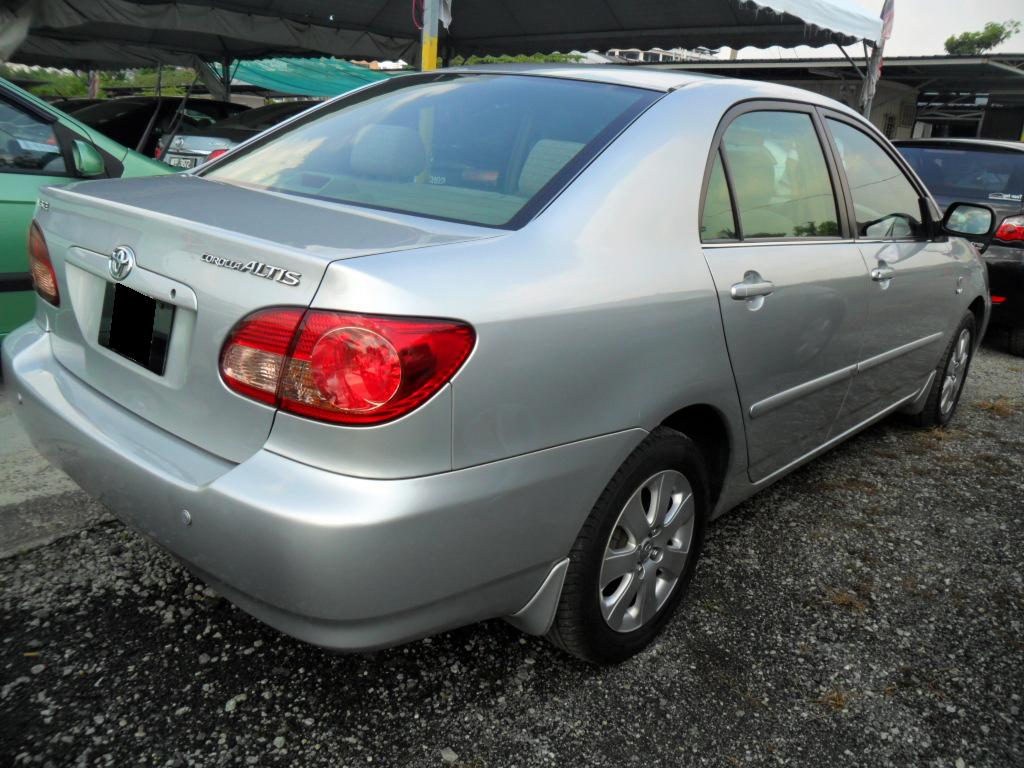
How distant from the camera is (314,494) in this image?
1416 mm

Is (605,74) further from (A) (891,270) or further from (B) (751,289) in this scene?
(A) (891,270)

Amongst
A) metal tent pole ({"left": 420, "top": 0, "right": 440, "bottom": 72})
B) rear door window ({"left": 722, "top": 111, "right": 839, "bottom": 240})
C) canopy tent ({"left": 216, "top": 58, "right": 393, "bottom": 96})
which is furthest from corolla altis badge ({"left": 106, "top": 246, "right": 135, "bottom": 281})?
canopy tent ({"left": 216, "top": 58, "right": 393, "bottom": 96})

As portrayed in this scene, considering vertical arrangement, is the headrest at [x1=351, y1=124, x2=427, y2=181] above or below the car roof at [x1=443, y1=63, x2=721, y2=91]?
below

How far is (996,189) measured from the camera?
6.27m

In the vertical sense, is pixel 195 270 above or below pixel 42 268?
above

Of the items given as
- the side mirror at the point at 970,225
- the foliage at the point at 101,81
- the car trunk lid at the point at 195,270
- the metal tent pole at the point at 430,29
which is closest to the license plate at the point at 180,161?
the metal tent pole at the point at 430,29

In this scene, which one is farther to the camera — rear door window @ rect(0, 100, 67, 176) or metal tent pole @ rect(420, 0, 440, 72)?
A: metal tent pole @ rect(420, 0, 440, 72)

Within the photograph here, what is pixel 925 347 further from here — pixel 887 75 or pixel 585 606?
pixel 887 75

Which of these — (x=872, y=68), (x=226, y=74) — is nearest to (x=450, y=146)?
(x=872, y=68)

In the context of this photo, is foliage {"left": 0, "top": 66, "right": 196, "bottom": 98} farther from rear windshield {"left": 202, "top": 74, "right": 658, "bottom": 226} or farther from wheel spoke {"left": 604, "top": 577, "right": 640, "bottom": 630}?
wheel spoke {"left": 604, "top": 577, "right": 640, "bottom": 630}

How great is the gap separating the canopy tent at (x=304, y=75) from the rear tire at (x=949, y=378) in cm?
1213

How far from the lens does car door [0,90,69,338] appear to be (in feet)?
11.3

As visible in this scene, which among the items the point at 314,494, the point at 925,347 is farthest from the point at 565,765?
the point at 925,347

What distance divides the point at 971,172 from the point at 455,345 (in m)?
6.40
